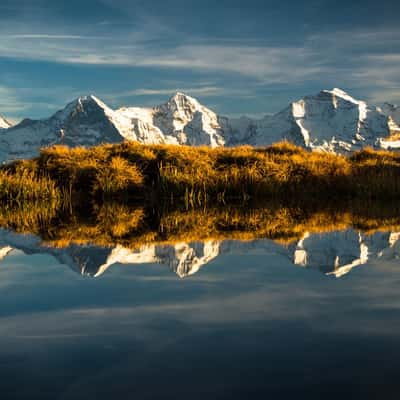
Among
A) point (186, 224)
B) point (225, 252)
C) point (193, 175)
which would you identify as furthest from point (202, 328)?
point (193, 175)

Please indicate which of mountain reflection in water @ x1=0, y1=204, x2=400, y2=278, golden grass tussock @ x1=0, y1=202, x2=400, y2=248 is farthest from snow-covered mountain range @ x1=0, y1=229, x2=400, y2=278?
golden grass tussock @ x1=0, y1=202, x2=400, y2=248

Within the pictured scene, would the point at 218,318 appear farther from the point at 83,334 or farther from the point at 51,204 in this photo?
the point at 51,204

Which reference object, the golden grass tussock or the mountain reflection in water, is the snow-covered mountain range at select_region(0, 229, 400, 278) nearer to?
the mountain reflection in water

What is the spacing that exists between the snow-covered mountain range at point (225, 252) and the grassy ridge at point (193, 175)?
10.3 m

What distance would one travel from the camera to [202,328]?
156 inches

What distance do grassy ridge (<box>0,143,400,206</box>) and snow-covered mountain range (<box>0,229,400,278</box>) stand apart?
10.3m

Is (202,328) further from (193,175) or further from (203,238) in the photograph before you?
(193,175)

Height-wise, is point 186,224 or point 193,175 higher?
point 193,175

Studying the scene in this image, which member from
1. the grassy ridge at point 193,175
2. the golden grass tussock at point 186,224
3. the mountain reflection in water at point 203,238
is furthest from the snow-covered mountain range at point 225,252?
the grassy ridge at point 193,175

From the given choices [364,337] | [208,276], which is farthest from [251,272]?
[364,337]

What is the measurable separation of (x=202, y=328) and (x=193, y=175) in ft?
55.4

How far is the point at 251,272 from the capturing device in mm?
6125

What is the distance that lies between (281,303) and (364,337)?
995 millimetres

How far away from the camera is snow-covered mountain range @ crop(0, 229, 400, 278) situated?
255 inches
